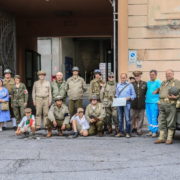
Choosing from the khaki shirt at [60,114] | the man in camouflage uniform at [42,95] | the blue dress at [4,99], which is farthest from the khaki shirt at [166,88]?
the blue dress at [4,99]

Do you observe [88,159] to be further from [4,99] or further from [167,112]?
[4,99]

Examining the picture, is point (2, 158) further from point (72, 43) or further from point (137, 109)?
point (72, 43)

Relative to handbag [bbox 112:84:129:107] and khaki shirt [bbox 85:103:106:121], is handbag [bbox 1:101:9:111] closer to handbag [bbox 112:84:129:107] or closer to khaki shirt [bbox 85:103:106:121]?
khaki shirt [bbox 85:103:106:121]

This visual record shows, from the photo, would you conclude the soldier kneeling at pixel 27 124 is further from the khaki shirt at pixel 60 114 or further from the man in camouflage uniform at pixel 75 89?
the man in camouflage uniform at pixel 75 89

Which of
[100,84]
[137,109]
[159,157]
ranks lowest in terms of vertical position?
[159,157]

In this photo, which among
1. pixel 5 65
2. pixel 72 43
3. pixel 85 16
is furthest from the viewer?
pixel 72 43

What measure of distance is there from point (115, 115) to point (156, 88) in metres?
1.31

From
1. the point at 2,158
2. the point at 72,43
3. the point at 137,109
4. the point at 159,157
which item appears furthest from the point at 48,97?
the point at 72,43

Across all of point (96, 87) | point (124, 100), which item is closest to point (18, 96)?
point (96, 87)

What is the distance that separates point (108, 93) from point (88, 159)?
3202 mm

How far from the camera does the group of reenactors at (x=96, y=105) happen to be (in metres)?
8.88

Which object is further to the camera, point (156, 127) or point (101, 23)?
point (101, 23)

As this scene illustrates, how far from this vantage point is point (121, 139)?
30.2 feet

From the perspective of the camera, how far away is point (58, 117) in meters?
9.70
